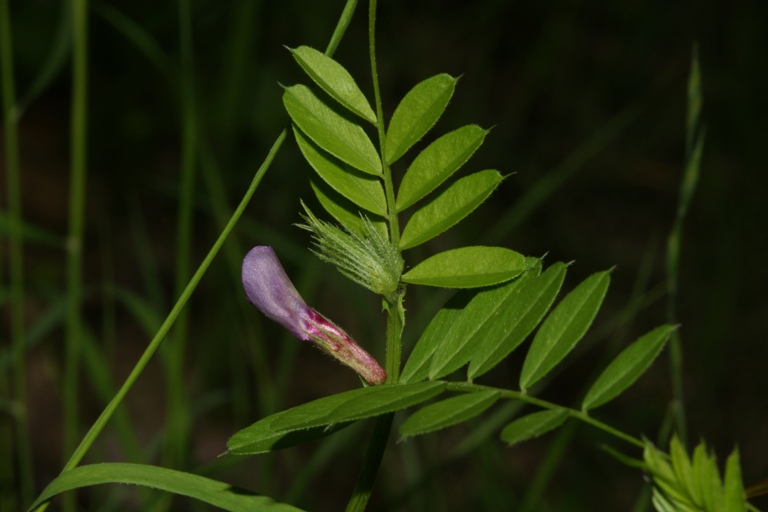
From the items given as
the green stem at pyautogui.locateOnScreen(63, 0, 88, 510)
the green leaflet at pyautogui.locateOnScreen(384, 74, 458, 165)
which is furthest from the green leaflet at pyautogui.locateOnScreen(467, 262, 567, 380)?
the green stem at pyautogui.locateOnScreen(63, 0, 88, 510)

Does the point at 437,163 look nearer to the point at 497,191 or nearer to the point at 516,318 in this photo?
the point at 516,318

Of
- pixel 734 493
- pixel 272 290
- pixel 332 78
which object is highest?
pixel 332 78

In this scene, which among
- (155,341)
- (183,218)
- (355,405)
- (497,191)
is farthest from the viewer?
(497,191)

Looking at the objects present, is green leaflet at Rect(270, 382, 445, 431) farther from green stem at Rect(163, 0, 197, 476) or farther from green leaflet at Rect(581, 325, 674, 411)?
green stem at Rect(163, 0, 197, 476)

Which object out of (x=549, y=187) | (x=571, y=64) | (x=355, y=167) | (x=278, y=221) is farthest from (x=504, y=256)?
(x=571, y=64)

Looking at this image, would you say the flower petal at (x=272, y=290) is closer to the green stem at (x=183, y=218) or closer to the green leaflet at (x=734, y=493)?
the green leaflet at (x=734, y=493)

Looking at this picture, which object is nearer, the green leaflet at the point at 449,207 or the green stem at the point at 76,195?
the green leaflet at the point at 449,207

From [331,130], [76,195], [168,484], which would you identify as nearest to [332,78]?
[331,130]

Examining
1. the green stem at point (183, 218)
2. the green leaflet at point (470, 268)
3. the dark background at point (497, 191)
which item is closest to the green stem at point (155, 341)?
the green leaflet at point (470, 268)
